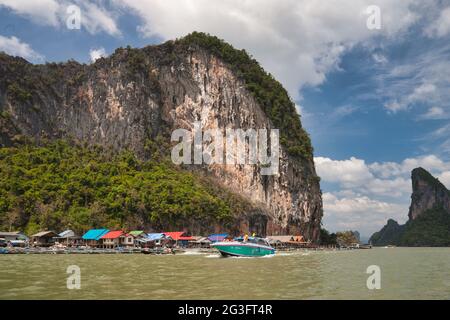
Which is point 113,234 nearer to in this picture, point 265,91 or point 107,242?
point 107,242

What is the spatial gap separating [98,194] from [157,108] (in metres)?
46.3

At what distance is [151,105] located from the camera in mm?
136875

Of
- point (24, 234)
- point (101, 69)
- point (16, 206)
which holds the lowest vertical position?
point (24, 234)

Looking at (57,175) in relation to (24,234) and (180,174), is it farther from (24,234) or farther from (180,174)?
(180,174)

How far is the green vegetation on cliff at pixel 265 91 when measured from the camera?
138250 mm

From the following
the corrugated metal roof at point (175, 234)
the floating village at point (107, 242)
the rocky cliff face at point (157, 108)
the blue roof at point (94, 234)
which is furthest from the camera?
the rocky cliff face at point (157, 108)

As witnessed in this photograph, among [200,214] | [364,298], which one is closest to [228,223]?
[200,214]

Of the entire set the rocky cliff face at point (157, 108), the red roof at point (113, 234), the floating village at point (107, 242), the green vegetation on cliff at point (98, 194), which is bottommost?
the floating village at point (107, 242)

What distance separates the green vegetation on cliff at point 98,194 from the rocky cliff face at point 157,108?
11122mm

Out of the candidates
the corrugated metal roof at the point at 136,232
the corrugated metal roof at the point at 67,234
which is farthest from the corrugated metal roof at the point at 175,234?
the corrugated metal roof at the point at 67,234

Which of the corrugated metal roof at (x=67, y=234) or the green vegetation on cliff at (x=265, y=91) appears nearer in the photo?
the corrugated metal roof at (x=67, y=234)

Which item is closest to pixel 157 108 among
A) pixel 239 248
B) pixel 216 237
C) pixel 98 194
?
pixel 98 194

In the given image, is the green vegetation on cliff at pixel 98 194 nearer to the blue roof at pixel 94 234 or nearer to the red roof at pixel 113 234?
the blue roof at pixel 94 234
